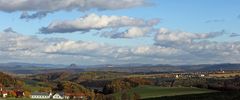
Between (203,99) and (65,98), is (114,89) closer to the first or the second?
(65,98)

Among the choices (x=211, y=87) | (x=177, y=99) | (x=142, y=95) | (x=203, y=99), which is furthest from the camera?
(x=211, y=87)

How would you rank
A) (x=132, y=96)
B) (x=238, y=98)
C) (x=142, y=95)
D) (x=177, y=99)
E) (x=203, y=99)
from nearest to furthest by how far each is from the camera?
1. (x=238, y=98)
2. (x=203, y=99)
3. (x=177, y=99)
4. (x=132, y=96)
5. (x=142, y=95)

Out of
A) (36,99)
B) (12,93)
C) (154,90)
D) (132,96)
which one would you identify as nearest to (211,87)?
(154,90)

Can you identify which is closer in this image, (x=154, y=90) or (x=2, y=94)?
(x=154, y=90)

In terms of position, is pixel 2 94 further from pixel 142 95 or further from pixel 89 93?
pixel 142 95

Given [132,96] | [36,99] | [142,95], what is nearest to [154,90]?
[142,95]

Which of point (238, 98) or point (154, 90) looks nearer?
point (238, 98)

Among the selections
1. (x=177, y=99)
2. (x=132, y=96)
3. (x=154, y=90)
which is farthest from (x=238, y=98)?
(x=154, y=90)

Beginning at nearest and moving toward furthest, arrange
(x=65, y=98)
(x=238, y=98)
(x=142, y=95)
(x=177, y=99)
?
1. (x=238, y=98)
2. (x=177, y=99)
3. (x=142, y=95)
4. (x=65, y=98)

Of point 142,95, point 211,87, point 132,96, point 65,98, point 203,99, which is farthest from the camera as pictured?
point 65,98
